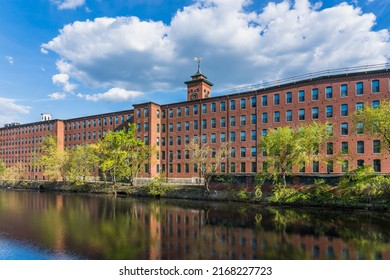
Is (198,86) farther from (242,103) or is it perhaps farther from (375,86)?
(375,86)

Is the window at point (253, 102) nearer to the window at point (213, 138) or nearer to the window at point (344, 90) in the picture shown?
the window at point (213, 138)

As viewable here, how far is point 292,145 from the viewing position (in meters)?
34.9

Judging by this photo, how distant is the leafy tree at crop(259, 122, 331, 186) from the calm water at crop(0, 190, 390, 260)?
6.88 metres

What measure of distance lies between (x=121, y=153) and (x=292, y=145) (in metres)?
31.1

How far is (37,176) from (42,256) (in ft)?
253

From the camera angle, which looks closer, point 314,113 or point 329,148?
point 329,148

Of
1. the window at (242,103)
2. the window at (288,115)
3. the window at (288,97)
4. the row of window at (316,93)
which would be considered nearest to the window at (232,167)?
the window at (242,103)

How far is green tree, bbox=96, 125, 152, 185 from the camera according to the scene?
165 feet

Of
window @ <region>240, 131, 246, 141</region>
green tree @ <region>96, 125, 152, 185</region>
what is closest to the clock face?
window @ <region>240, 131, 246, 141</region>

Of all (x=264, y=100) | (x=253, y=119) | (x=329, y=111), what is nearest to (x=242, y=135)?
(x=253, y=119)

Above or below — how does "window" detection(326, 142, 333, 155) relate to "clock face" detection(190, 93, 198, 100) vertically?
below

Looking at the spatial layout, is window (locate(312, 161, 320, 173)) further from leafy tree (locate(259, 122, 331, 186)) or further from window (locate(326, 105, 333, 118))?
leafy tree (locate(259, 122, 331, 186))

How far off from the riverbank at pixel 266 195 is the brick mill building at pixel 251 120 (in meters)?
4.93

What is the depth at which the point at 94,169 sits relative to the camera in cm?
6925
